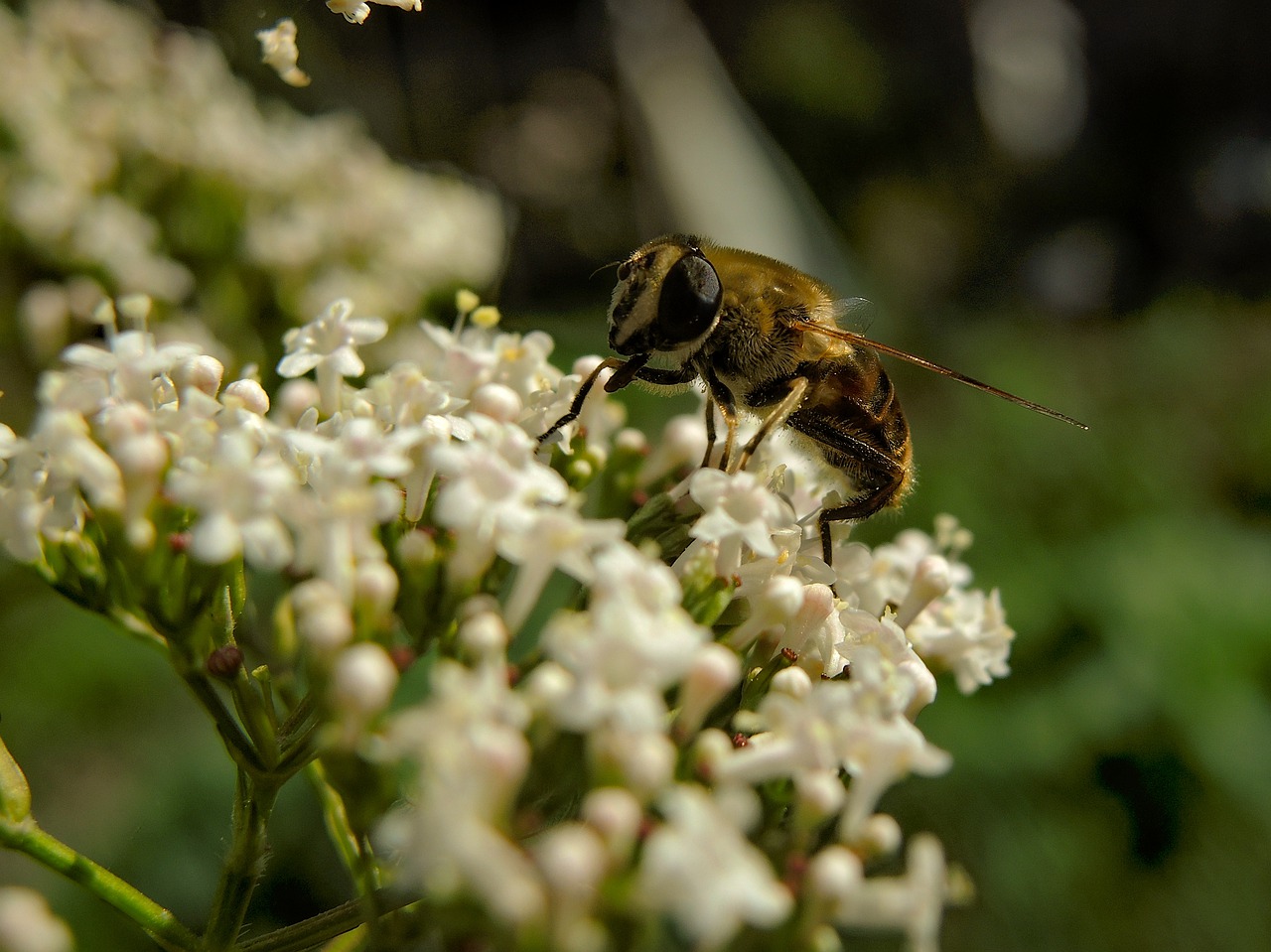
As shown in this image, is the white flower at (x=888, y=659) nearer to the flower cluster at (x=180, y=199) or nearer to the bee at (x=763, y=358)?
the bee at (x=763, y=358)

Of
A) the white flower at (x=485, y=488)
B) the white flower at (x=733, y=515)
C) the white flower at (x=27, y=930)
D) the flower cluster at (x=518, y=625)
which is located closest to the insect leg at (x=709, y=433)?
the flower cluster at (x=518, y=625)

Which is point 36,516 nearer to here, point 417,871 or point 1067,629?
point 417,871

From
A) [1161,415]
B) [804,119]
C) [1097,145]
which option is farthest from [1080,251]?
[1161,415]

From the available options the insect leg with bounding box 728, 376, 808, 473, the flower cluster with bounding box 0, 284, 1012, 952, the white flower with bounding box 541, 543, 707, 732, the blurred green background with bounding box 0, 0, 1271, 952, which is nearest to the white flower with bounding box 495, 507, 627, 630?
the flower cluster with bounding box 0, 284, 1012, 952

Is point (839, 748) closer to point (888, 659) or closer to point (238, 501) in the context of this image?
point (888, 659)

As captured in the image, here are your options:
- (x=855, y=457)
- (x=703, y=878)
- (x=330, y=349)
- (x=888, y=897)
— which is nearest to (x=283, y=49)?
(x=330, y=349)
